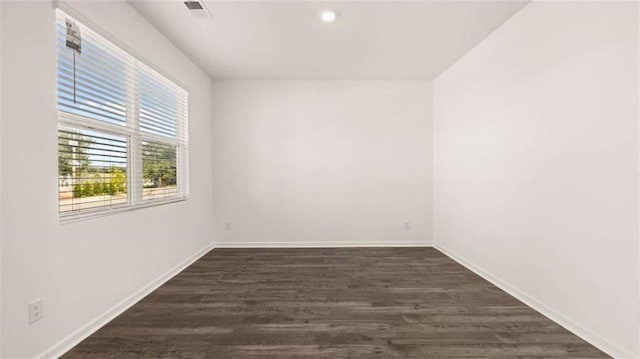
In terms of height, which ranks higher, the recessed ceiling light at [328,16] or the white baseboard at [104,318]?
the recessed ceiling light at [328,16]

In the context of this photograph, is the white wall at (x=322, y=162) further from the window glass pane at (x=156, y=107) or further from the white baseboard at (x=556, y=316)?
the white baseboard at (x=556, y=316)

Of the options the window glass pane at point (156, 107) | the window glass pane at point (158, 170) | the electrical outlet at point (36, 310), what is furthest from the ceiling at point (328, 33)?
the electrical outlet at point (36, 310)

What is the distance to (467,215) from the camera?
3.74 metres

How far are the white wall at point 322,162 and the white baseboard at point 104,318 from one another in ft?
5.24

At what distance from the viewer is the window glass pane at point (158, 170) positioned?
301 cm

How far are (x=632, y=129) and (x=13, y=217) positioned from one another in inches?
141

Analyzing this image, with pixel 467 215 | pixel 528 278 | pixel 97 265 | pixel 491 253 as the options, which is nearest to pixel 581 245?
pixel 528 278

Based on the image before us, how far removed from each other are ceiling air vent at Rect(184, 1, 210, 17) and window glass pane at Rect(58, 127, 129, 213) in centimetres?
129

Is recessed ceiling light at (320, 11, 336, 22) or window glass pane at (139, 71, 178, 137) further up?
recessed ceiling light at (320, 11, 336, 22)

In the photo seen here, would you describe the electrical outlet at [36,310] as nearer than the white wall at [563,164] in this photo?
Yes

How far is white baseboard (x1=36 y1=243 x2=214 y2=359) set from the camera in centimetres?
190

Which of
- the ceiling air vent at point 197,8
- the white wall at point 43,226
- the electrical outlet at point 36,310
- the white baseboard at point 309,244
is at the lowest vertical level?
the white baseboard at point 309,244

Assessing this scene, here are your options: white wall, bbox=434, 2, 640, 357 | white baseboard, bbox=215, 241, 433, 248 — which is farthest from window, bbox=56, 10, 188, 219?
white wall, bbox=434, 2, 640, 357

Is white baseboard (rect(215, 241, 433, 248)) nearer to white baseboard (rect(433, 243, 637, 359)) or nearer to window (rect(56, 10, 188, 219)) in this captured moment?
white baseboard (rect(433, 243, 637, 359))
